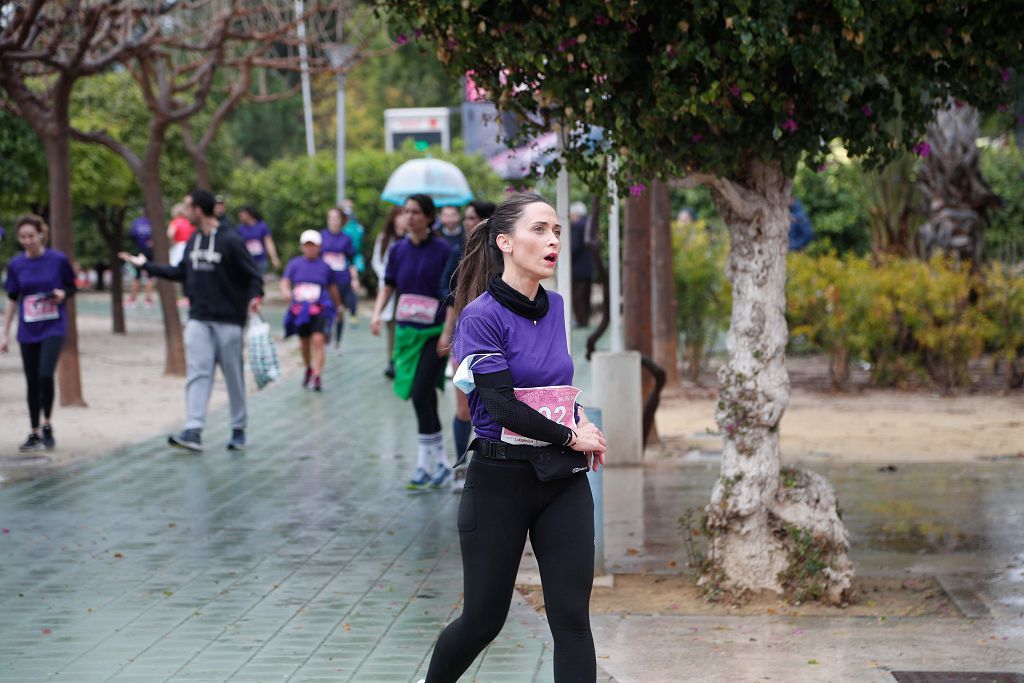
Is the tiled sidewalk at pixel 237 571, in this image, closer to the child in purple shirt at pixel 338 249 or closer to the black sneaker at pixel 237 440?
the black sneaker at pixel 237 440

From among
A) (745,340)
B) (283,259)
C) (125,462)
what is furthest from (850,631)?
(283,259)

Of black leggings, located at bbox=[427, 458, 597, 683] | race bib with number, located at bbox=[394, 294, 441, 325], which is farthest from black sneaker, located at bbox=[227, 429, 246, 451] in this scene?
black leggings, located at bbox=[427, 458, 597, 683]

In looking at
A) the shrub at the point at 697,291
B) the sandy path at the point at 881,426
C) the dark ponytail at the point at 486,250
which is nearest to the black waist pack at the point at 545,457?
the dark ponytail at the point at 486,250

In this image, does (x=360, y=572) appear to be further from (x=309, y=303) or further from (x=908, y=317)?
(x=309, y=303)

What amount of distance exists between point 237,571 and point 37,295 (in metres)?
4.64

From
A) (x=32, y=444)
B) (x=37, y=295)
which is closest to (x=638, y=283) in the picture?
(x=37, y=295)

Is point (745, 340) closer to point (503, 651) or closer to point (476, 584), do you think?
point (503, 651)

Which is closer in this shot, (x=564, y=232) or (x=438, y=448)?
(x=564, y=232)

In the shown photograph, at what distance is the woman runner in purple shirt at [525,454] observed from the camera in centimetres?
429

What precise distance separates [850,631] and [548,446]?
229 centimetres

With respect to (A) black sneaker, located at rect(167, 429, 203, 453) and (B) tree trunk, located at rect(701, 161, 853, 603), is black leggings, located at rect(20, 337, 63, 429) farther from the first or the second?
(B) tree trunk, located at rect(701, 161, 853, 603)

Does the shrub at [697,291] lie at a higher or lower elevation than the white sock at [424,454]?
higher

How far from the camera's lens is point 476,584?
4391 mm

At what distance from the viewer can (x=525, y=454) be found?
434cm
